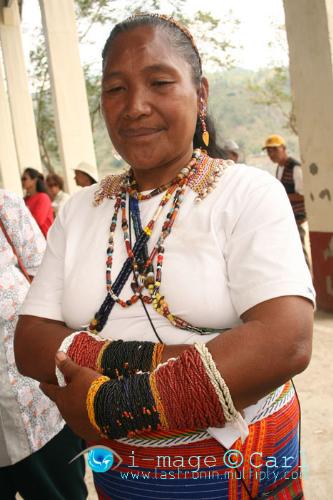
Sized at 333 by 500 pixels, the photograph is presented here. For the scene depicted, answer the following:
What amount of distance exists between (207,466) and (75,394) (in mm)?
340

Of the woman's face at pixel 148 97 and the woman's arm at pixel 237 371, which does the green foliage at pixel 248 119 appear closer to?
the woman's face at pixel 148 97

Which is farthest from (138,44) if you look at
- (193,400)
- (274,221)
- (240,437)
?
(240,437)

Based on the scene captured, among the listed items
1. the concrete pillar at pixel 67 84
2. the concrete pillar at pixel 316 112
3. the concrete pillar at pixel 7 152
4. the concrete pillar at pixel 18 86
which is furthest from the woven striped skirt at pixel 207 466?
the concrete pillar at pixel 7 152

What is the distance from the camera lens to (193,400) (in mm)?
1034

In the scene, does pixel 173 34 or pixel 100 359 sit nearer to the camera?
pixel 100 359

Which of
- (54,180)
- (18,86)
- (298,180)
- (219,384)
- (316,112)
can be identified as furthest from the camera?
(18,86)

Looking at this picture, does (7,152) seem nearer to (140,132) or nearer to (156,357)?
(140,132)

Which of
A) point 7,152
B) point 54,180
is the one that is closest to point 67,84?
point 54,180

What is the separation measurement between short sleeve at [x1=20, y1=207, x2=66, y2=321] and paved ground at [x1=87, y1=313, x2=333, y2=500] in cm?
158

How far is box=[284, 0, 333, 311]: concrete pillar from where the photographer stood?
14.7 feet

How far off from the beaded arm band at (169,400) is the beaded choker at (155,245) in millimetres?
158

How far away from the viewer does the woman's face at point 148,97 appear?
124 cm

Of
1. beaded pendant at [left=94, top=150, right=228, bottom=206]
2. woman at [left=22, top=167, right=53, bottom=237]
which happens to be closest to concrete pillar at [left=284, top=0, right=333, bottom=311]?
woman at [left=22, top=167, right=53, bottom=237]

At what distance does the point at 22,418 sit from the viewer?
195 cm
